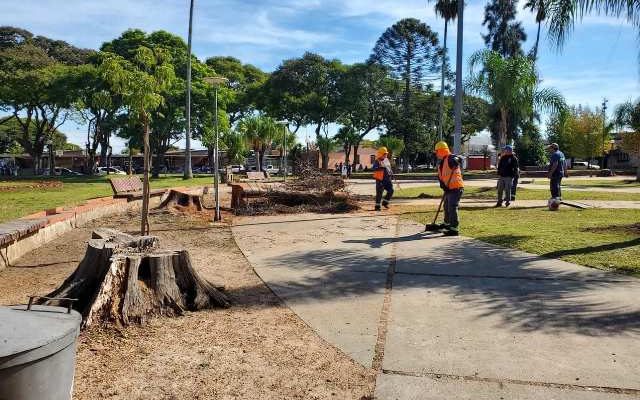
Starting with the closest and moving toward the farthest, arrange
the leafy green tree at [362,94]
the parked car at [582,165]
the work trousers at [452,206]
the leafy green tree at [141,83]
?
the leafy green tree at [141,83] < the work trousers at [452,206] < the leafy green tree at [362,94] < the parked car at [582,165]

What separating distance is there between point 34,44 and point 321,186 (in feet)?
128

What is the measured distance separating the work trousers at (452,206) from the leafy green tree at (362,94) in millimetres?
37305

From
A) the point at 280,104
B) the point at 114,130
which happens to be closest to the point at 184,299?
the point at 114,130

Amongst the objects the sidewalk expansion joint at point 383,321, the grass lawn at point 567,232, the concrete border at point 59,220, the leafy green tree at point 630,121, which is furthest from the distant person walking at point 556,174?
the leafy green tree at point 630,121

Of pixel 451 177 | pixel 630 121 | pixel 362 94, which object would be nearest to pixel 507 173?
pixel 451 177

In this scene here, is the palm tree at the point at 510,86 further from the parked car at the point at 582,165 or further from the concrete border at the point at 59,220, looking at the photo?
the parked car at the point at 582,165

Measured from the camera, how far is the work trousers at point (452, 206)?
29.3 feet

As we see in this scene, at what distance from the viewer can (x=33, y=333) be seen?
7.93ft

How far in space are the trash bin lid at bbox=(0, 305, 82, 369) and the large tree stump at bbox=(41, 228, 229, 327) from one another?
1.39 meters

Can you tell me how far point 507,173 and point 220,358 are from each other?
38.2ft

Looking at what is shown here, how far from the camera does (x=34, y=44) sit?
143ft

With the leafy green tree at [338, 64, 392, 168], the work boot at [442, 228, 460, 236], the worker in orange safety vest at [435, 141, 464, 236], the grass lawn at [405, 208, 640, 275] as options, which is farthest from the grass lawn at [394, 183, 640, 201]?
the leafy green tree at [338, 64, 392, 168]

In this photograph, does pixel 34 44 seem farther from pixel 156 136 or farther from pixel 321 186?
pixel 321 186

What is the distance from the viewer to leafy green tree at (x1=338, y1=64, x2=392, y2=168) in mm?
45938
